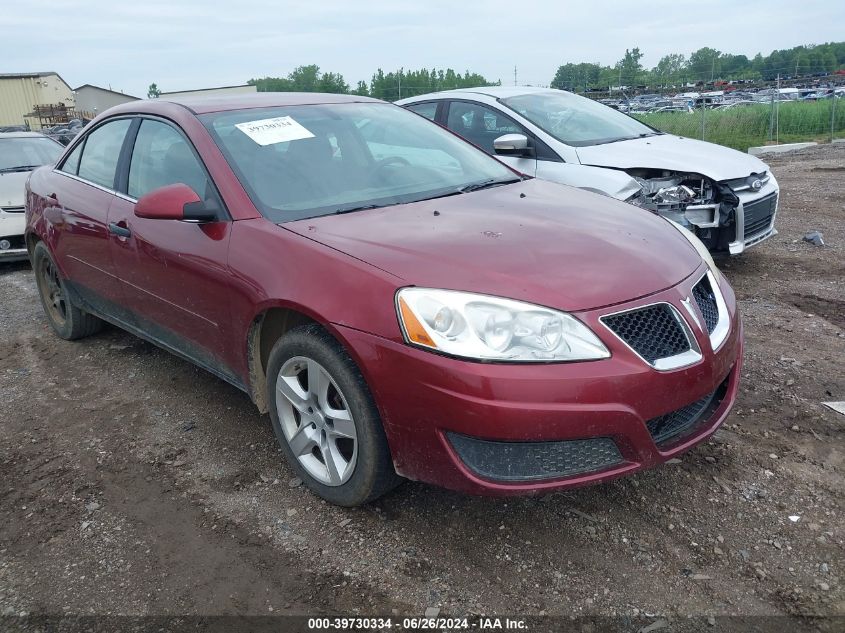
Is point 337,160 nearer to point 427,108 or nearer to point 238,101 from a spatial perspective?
point 238,101

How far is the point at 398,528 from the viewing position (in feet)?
9.05

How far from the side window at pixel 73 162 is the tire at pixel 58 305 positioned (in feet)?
1.89

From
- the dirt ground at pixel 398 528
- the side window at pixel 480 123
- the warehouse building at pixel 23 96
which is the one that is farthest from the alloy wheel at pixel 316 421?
the warehouse building at pixel 23 96

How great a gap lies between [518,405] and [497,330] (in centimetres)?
25

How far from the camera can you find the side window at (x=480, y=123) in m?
6.47

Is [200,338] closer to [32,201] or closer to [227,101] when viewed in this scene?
[227,101]

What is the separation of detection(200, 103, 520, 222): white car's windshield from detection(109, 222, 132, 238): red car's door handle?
0.75m

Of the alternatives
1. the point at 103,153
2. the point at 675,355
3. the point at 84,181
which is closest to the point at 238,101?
the point at 103,153

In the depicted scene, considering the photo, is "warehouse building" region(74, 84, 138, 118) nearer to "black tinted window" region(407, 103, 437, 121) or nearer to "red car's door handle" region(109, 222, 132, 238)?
"black tinted window" region(407, 103, 437, 121)

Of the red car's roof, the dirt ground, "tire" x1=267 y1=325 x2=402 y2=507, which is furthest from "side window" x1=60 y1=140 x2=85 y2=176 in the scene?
"tire" x1=267 y1=325 x2=402 y2=507

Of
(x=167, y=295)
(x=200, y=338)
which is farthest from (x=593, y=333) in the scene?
(x=167, y=295)

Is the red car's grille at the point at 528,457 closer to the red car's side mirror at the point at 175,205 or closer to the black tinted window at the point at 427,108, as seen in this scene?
the red car's side mirror at the point at 175,205

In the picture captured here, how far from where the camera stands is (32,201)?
16.4 ft

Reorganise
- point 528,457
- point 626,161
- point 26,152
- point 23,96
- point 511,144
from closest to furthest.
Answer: point 528,457, point 511,144, point 626,161, point 26,152, point 23,96
